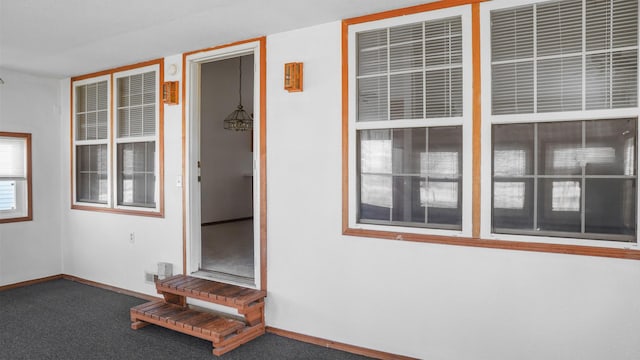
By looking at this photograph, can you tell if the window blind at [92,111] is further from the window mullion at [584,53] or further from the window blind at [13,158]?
the window mullion at [584,53]

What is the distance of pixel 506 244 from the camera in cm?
270

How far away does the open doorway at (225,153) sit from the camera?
770 centimetres

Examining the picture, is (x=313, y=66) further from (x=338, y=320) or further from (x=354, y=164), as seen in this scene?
(x=338, y=320)

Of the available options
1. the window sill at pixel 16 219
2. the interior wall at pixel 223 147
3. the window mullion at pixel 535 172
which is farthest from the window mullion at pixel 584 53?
the interior wall at pixel 223 147

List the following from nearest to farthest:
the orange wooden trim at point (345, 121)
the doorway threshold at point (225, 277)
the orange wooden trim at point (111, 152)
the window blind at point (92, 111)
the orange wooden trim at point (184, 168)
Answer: the orange wooden trim at point (345, 121) → the doorway threshold at point (225, 277) → the orange wooden trim at point (184, 168) → the orange wooden trim at point (111, 152) → the window blind at point (92, 111)

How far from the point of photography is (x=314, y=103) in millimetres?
3389

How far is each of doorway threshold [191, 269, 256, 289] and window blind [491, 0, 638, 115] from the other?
2.50 meters

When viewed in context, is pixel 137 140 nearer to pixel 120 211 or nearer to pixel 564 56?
pixel 120 211

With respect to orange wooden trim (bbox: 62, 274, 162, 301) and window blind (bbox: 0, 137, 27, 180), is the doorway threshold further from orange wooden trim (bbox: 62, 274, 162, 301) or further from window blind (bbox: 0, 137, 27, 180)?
window blind (bbox: 0, 137, 27, 180)

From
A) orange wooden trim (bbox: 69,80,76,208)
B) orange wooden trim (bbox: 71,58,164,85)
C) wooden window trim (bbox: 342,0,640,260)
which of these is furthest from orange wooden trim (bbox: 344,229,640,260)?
orange wooden trim (bbox: 69,80,76,208)

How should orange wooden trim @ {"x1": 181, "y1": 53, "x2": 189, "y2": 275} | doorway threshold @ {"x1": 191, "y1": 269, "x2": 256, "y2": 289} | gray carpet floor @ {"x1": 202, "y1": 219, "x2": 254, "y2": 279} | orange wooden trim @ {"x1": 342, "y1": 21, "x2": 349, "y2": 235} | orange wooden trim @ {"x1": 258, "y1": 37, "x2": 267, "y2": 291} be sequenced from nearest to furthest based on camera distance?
orange wooden trim @ {"x1": 342, "y1": 21, "x2": 349, "y2": 235} < orange wooden trim @ {"x1": 258, "y1": 37, "x2": 267, "y2": 291} < doorway threshold @ {"x1": 191, "y1": 269, "x2": 256, "y2": 289} < orange wooden trim @ {"x1": 181, "y1": 53, "x2": 189, "y2": 275} < gray carpet floor @ {"x1": 202, "y1": 219, "x2": 254, "y2": 279}

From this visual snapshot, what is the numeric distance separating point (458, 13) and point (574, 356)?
2.28m

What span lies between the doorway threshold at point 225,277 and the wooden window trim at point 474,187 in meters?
1.13

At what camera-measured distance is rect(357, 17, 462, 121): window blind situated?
2881 mm
